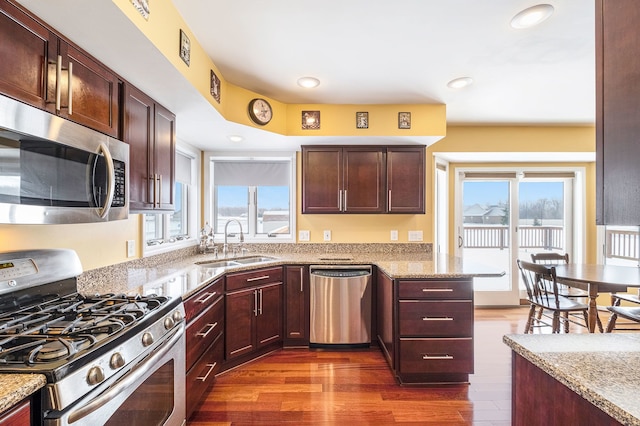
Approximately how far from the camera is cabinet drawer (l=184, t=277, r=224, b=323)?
6.20ft

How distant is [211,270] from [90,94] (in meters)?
1.40

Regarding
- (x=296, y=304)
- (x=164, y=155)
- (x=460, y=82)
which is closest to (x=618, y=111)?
(x=460, y=82)

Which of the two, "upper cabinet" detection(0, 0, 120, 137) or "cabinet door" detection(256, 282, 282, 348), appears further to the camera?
"cabinet door" detection(256, 282, 282, 348)

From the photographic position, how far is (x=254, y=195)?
12.4 feet

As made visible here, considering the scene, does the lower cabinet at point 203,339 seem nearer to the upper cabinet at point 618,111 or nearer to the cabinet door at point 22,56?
the cabinet door at point 22,56

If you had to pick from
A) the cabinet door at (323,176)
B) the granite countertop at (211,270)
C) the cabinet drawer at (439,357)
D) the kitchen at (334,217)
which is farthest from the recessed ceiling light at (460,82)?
the cabinet drawer at (439,357)

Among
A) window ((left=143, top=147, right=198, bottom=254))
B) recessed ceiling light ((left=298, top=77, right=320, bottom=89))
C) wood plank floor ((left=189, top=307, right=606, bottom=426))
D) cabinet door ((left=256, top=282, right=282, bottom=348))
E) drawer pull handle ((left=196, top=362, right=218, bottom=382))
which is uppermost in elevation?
recessed ceiling light ((left=298, top=77, right=320, bottom=89))

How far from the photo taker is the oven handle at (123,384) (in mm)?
993

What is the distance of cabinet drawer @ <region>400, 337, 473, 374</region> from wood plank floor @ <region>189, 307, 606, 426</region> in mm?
141

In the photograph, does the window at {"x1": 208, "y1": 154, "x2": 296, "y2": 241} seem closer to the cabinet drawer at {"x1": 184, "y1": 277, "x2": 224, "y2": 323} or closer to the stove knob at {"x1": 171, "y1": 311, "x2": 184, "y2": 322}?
the cabinet drawer at {"x1": 184, "y1": 277, "x2": 224, "y2": 323}

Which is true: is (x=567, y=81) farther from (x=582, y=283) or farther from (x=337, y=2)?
(x=337, y=2)

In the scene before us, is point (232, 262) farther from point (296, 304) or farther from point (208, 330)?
point (208, 330)

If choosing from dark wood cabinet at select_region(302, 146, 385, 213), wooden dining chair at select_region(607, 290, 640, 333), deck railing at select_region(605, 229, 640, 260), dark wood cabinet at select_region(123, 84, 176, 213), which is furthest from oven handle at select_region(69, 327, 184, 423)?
deck railing at select_region(605, 229, 640, 260)

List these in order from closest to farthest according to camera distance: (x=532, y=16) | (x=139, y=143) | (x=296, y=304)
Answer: (x=532, y=16) < (x=139, y=143) < (x=296, y=304)
